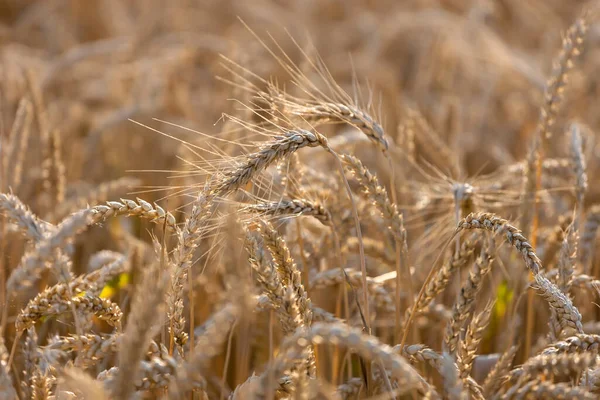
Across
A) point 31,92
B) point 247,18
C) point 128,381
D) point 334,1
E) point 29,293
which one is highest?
point 334,1

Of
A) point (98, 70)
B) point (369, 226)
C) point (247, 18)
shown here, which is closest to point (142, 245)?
point (369, 226)

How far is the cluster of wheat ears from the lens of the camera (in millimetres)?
1257

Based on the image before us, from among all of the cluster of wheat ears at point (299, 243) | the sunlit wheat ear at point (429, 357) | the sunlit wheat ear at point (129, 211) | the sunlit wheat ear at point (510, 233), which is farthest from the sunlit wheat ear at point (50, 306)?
the sunlit wheat ear at point (510, 233)

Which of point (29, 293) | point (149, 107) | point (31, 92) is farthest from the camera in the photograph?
point (149, 107)

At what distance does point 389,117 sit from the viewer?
491cm

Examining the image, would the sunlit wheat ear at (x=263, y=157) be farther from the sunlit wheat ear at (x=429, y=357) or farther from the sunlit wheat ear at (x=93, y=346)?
the sunlit wheat ear at (x=429, y=357)

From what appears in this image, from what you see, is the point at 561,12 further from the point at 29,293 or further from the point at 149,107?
the point at 29,293

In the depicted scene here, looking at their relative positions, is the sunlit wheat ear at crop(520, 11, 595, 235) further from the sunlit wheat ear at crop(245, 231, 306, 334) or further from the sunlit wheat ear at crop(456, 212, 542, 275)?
the sunlit wheat ear at crop(245, 231, 306, 334)

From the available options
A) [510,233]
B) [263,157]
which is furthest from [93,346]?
[510,233]

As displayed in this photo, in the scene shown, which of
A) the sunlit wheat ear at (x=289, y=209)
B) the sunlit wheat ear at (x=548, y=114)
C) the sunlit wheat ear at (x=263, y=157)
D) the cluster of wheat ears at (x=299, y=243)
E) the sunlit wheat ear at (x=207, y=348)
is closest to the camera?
the sunlit wheat ear at (x=207, y=348)

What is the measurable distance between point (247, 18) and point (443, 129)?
4978 millimetres

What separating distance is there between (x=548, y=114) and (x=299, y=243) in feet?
3.06

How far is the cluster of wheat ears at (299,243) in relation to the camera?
49.5 inches

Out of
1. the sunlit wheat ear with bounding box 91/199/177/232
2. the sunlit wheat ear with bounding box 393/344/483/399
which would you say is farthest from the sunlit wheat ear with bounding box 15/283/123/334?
the sunlit wheat ear with bounding box 393/344/483/399
